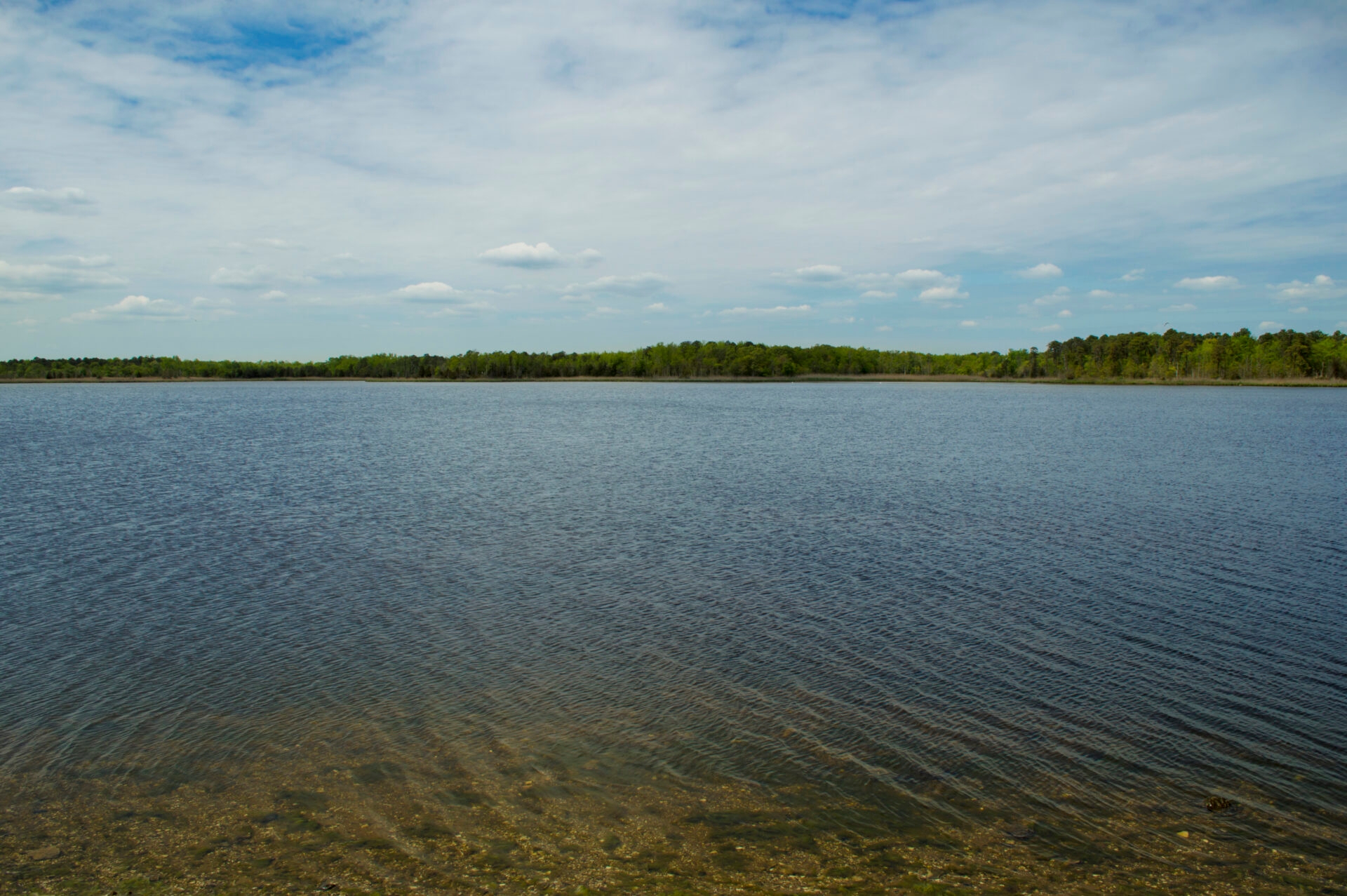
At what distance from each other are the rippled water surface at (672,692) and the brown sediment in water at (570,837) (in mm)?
41

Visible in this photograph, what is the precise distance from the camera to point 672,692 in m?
11.1

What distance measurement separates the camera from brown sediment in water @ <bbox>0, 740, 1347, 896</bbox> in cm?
672

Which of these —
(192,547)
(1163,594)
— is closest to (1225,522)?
(1163,594)

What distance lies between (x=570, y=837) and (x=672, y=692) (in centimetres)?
384

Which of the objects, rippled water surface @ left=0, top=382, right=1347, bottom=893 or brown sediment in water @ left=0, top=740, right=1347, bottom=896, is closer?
brown sediment in water @ left=0, top=740, right=1347, bottom=896

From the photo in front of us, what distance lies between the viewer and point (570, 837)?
24.4 feet

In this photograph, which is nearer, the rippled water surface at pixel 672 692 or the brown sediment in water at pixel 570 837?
the brown sediment in water at pixel 570 837

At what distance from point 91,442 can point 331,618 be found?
44.7 metres

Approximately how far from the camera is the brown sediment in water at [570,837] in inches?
265

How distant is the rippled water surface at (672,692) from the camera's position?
23.7 feet

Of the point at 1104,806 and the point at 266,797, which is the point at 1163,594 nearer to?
the point at 1104,806

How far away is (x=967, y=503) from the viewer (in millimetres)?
26625

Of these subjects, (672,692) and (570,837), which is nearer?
(570,837)

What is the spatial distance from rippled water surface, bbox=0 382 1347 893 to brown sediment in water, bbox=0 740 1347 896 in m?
0.04
